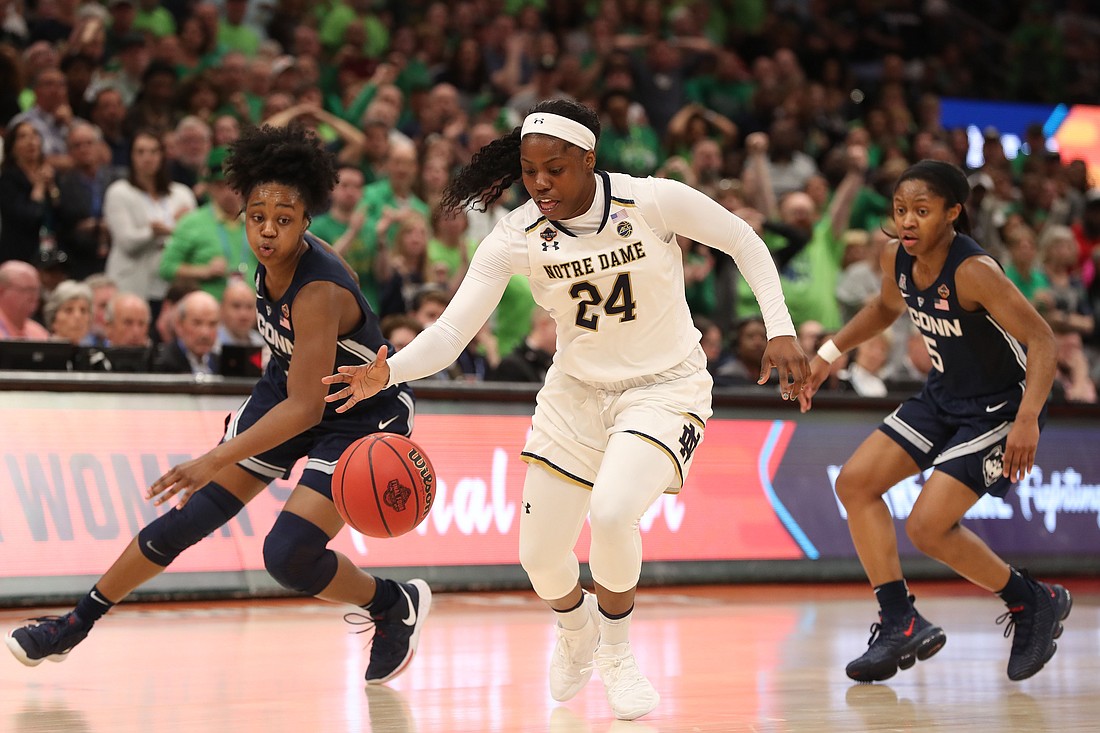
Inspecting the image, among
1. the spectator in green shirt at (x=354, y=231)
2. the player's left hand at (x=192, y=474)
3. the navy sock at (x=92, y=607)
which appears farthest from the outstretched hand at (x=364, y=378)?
Answer: the spectator in green shirt at (x=354, y=231)

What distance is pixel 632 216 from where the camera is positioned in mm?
4938

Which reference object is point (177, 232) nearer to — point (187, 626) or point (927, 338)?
point (187, 626)

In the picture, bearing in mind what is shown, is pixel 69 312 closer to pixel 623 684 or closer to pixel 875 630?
pixel 623 684

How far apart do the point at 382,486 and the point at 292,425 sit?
0.41m

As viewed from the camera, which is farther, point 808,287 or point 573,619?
point 808,287

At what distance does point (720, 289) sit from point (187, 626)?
5885 mm

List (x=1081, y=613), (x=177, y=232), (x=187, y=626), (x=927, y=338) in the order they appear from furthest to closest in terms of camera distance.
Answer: (x=177, y=232), (x=1081, y=613), (x=187, y=626), (x=927, y=338)

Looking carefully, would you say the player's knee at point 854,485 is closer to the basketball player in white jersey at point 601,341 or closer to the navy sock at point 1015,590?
the navy sock at point 1015,590

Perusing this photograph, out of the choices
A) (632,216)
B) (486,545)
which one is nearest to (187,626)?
(486,545)

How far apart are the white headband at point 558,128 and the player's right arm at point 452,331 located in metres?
0.41

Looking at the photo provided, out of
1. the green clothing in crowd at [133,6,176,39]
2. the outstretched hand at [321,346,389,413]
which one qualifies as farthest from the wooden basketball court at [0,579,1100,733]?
the green clothing in crowd at [133,6,176,39]

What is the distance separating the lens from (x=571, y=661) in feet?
16.9

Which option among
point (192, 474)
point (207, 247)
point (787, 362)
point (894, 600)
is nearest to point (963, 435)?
point (894, 600)

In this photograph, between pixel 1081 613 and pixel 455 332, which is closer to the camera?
pixel 455 332
